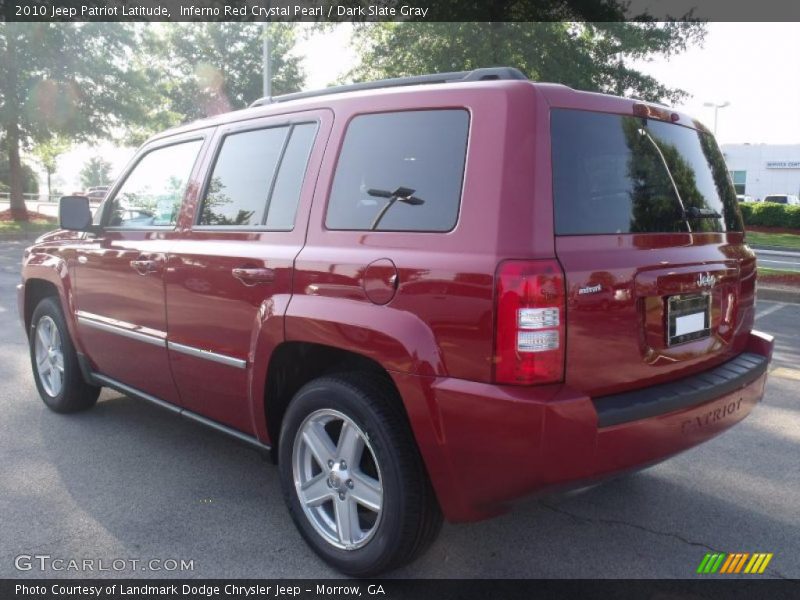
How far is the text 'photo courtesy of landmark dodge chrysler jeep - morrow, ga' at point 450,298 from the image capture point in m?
2.36

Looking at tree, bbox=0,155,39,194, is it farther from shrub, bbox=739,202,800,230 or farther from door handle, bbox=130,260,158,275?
door handle, bbox=130,260,158,275

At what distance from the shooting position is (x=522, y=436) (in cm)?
229

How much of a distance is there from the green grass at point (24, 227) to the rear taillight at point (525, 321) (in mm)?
22943

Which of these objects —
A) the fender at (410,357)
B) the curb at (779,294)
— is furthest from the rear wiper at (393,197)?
the curb at (779,294)

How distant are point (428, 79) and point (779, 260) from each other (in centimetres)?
1692

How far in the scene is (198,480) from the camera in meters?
3.75

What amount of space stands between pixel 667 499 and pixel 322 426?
1815 mm

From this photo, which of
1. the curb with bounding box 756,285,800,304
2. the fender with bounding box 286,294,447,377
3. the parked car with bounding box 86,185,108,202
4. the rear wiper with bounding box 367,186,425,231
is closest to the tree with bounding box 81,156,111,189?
the parked car with bounding box 86,185,108,202

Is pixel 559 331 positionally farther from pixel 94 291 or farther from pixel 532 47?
pixel 532 47

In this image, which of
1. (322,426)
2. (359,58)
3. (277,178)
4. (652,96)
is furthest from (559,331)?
(652,96)

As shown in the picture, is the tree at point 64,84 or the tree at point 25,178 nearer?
the tree at point 64,84

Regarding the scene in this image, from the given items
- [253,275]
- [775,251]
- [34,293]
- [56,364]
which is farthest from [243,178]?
[775,251]

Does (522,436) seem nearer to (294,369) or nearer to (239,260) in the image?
(294,369)

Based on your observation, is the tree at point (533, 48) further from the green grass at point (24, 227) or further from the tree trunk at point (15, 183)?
the tree trunk at point (15, 183)
